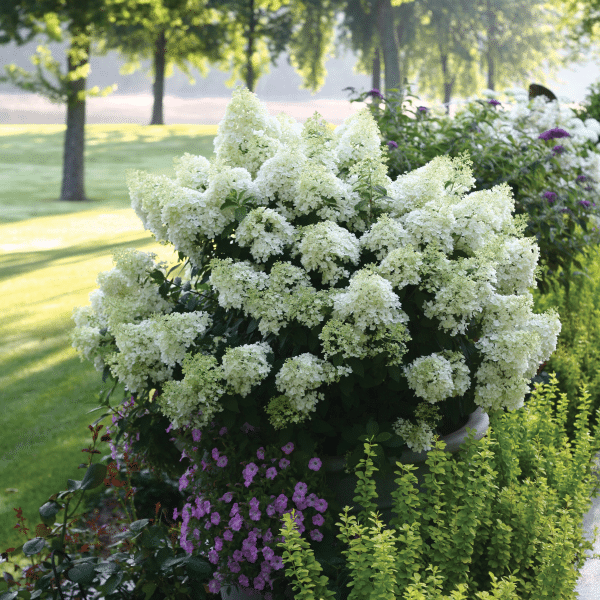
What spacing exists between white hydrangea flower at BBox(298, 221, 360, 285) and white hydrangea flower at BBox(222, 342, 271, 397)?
1.34ft

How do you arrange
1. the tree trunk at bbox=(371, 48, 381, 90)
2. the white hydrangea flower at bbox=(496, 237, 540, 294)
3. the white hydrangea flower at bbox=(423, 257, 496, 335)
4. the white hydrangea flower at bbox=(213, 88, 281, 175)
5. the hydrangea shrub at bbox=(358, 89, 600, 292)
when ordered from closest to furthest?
1. the white hydrangea flower at bbox=(423, 257, 496, 335)
2. the white hydrangea flower at bbox=(496, 237, 540, 294)
3. the white hydrangea flower at bbox=(213, 88, 281, 175)
4. the hydrangea shrub at bbox=(358, 89, 600, 292)
5. the tree trunk at bbox=(371, 48, 381, 90)

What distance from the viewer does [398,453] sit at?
254 centimetres

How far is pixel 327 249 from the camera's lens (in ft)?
7.91

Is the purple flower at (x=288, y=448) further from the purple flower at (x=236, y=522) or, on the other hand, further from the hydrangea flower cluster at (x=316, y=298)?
the purple flower at (x=236, y=522)

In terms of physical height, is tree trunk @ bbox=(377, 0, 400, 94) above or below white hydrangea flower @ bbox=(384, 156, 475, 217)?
above

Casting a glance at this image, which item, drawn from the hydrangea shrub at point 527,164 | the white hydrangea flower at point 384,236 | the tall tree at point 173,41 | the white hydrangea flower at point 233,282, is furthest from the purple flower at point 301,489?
the tall tree at point 173,41

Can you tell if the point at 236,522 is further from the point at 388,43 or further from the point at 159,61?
the point at 159,61

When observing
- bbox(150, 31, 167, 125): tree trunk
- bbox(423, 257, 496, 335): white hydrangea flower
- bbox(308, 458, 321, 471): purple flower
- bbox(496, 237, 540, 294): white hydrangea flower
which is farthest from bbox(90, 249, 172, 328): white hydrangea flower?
bbox(150, 31, 167, 125): tree trunk

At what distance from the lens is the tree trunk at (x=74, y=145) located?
15.7 m

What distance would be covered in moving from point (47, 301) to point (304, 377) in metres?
6.56

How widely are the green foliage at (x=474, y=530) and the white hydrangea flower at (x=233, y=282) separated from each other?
75 cm

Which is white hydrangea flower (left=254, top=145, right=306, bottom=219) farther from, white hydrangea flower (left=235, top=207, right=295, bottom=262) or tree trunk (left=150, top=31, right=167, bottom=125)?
tree trunk (left=150, top=31, right=167, bottom=125)

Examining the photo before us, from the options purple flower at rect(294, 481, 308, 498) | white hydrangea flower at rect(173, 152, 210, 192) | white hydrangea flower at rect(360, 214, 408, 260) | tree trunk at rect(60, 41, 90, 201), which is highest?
tree trunk at rect(60, 41, 90, 201)

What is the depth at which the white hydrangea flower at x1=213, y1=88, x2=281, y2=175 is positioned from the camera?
2.88m
